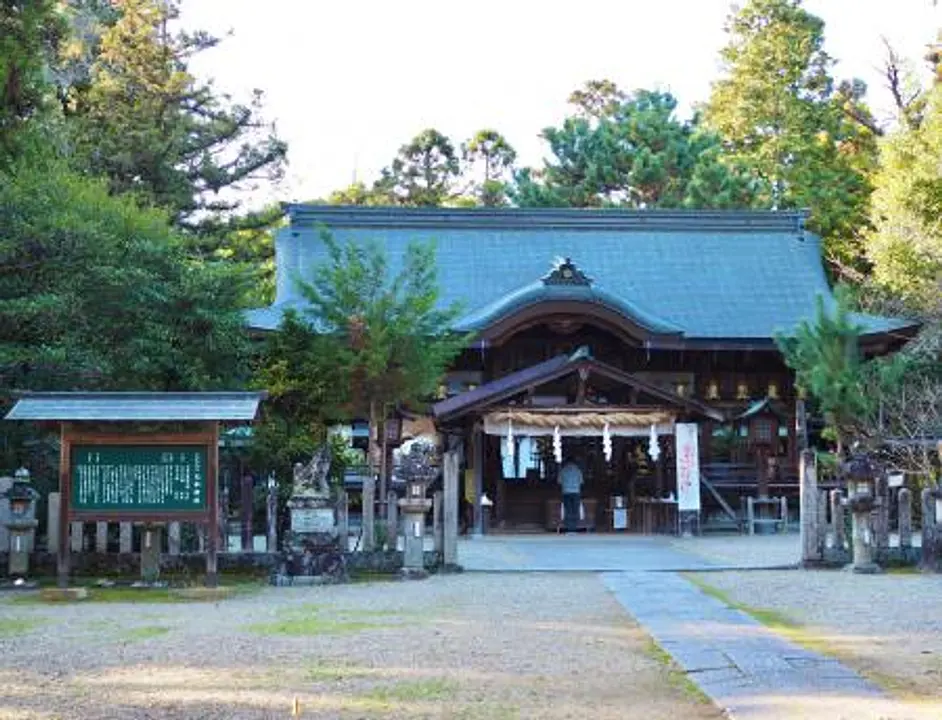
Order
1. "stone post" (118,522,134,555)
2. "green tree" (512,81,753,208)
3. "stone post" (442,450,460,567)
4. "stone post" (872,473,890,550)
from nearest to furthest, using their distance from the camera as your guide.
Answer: "stone post" (118,522,134,555)
"stone post" (442,450,460,567)
"stone post" (872,473,890,550)
"green tree" (512,81,753,208)

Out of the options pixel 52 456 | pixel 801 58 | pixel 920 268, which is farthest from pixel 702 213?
pixel 52 456

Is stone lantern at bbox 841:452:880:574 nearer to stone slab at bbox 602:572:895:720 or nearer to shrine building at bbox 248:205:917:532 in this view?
stone slab at bbox 602:572:895:720

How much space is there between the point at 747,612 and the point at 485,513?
1230cm

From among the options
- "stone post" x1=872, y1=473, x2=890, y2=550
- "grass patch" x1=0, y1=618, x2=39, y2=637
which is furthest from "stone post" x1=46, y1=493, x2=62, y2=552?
"stone post" x1=872, y1=473, x2=890, y2=550

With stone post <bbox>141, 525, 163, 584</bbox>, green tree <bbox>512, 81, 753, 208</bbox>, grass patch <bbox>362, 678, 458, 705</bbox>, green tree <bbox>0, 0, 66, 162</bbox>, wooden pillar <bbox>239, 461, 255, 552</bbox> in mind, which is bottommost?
grass patch <bbox>362, 678, 458, 705</bbox>

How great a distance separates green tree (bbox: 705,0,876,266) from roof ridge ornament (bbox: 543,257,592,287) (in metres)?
13.8


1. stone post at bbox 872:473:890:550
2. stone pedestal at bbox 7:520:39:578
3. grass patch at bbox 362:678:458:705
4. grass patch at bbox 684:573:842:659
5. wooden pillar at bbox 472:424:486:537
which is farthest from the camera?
wooden pillar at bbox 472:424:486:537

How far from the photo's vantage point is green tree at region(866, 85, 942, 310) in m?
25.4

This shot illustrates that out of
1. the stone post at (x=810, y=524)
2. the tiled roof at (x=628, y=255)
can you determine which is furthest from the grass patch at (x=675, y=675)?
the tiled roof at (x=628, y=255)

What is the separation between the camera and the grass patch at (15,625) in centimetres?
909

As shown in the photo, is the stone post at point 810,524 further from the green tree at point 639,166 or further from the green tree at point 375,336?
the green tree at point 639,166

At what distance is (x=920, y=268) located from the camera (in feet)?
84.4

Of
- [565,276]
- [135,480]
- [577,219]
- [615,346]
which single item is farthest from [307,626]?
[577,219]

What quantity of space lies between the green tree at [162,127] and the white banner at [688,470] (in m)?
14.0
